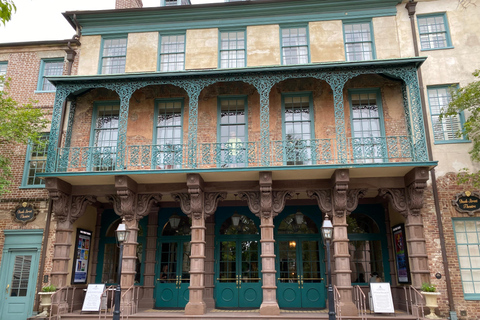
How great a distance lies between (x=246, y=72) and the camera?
12.7 meters

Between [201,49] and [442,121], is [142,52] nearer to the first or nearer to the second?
[201,49]

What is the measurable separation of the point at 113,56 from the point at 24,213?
21.3 ft

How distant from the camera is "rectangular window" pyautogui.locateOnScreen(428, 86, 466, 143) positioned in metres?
12.9

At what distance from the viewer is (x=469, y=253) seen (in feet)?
39.5

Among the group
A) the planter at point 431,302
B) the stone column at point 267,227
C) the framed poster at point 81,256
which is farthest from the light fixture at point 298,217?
the framed poster at point 81,256

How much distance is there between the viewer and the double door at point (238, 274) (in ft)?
45.4

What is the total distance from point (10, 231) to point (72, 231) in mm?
2350

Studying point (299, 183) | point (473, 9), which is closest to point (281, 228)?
point (299, 183)

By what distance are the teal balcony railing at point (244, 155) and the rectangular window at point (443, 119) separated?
4.01ft

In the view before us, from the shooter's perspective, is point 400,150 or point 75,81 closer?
point 400,150

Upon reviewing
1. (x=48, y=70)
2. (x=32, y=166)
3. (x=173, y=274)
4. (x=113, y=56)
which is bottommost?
(x=173, y=274)

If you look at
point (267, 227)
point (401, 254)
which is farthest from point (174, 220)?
point (401, 254)

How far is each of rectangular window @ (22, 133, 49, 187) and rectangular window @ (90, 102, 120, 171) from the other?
1.89 m

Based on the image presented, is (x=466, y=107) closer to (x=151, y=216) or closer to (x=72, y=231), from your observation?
(x=151, y=216)
